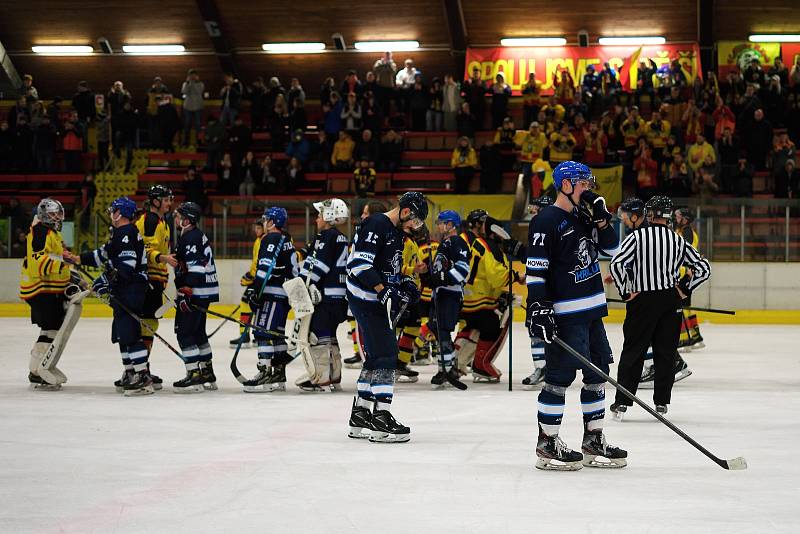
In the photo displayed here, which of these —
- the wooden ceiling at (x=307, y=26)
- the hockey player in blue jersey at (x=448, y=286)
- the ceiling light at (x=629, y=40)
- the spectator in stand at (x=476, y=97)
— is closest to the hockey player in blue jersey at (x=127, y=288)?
the hockey player in blue jersey at (x=448, y=286)

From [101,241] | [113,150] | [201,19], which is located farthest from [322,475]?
[201,19]

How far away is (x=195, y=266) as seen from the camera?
9.70 metres

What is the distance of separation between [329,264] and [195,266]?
45.6 inches

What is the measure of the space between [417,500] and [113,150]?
20.2 meters

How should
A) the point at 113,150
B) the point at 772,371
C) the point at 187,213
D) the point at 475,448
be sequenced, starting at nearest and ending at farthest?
the point at 475,448 < the point at 187,213 < the point at 772,371 < the point at 113,150

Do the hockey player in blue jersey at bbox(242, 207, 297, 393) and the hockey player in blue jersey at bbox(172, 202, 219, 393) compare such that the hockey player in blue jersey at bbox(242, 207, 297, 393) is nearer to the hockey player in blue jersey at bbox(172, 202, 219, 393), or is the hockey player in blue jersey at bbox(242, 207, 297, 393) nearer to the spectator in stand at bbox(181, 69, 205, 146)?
the hockey player in blue jersey at bbox(172, 202, 219, 393)

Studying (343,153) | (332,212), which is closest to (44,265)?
(332,212)

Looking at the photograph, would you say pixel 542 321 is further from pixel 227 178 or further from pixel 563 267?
pixel 227 178

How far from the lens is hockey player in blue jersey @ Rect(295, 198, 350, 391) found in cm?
927

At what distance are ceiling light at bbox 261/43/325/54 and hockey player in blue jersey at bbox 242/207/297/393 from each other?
1715 centimetres

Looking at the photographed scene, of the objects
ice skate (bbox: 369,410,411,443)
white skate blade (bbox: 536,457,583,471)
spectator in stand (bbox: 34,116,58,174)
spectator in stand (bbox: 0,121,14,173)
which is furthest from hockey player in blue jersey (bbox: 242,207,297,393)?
spectator in stand (bbox: 0,121,14,173)

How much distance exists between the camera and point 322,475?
594 cm

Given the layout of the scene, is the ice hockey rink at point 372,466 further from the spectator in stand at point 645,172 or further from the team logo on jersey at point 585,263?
the spectator in stand at point 645,172

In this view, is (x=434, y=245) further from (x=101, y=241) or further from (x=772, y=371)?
(x=101, y=241)
